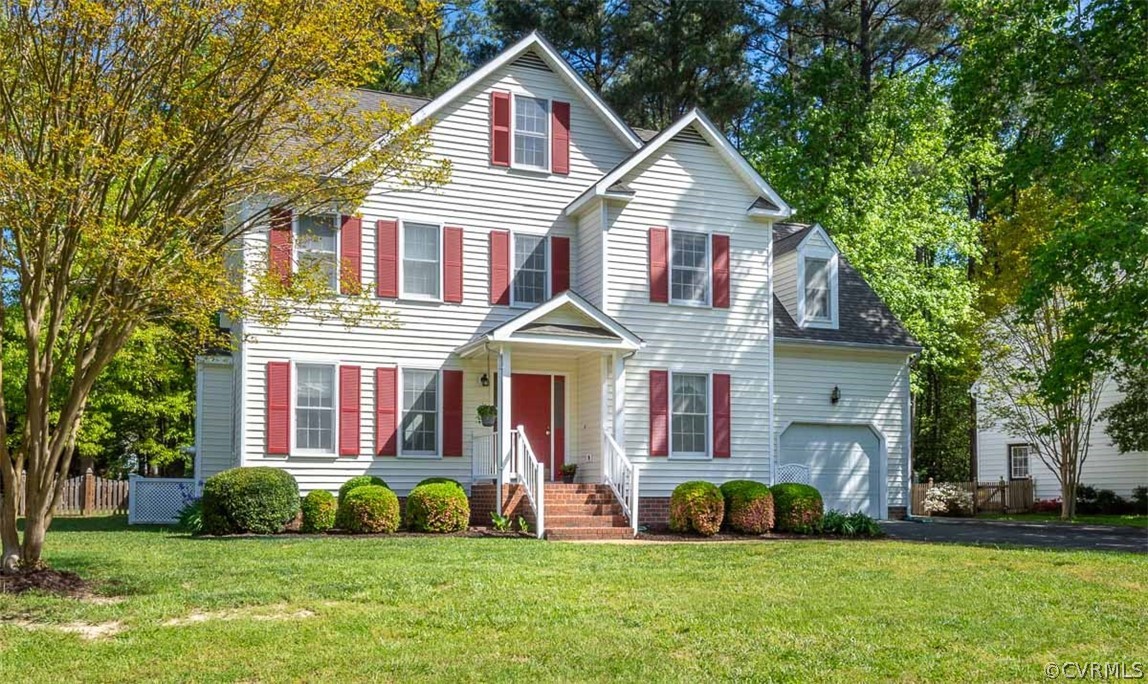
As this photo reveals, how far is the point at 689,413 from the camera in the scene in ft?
69.6

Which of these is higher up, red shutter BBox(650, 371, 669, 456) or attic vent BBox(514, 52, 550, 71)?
attic vent BBox(514, 52, 550, 71)

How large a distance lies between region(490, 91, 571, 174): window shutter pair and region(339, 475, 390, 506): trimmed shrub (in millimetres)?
6250

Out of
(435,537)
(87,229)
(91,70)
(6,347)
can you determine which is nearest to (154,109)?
(91,70)

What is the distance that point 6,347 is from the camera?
85.8ft

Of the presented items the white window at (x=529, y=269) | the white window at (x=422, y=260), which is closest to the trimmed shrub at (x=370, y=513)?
the white window at (x=422, y=260)

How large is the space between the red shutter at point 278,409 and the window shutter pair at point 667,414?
659 centimetres

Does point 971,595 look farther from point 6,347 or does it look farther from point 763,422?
point 6,347

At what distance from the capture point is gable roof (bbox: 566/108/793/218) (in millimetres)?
20438

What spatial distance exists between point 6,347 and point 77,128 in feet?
59.7

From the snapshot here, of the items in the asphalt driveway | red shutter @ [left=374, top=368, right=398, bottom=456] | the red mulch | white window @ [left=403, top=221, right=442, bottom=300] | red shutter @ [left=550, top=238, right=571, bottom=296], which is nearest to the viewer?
the red mulch

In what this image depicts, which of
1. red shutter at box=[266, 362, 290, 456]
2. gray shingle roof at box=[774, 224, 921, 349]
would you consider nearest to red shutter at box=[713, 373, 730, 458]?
gray shingle roof at box=[774, 224, 921, 349]

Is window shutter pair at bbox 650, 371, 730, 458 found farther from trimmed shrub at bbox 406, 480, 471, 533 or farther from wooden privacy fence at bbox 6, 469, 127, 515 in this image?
wooden privacy fence at bbox 6, 469, 127, 515

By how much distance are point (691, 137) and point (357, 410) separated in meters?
8.20

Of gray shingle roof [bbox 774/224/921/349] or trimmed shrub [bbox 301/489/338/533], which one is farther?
gray shingle roof [bbox 774/224/921/349]
